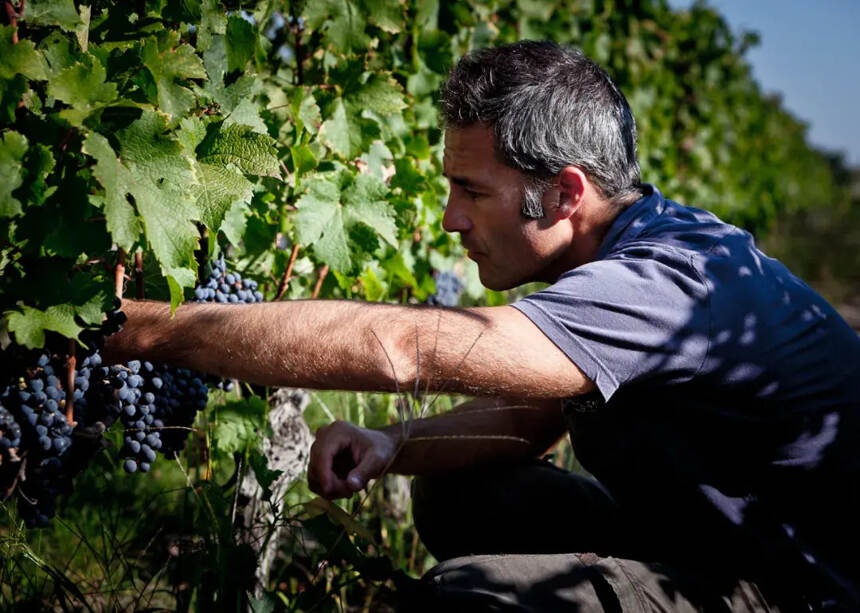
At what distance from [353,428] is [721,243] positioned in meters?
1.03

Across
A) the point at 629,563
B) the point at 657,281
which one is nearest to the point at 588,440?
the point at 629,563

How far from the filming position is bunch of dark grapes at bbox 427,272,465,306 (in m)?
3.52

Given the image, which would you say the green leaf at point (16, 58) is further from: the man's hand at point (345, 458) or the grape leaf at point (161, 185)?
the man's hand at point (345, 458)

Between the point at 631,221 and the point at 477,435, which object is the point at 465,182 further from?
the point at 477,435

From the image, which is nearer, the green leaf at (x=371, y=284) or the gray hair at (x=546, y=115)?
the gray hair at (x=546, y=115)

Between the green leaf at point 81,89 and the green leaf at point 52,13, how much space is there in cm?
11

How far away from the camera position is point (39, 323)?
57.0 inches

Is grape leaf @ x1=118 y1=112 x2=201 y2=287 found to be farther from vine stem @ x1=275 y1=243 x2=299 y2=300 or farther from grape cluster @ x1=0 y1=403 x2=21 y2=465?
vine stem @ x1=275 y1=243 x2=299 y2=300

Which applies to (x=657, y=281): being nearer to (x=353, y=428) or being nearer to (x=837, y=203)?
(x=353, y=428)

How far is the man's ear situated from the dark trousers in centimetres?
80

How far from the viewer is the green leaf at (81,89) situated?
4.50 feet

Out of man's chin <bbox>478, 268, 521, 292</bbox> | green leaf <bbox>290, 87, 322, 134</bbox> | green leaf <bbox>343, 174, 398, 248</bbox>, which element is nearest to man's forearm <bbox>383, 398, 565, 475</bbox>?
man's chin <bbox>478, 268, 521, 292</bbox>

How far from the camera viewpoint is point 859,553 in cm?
201

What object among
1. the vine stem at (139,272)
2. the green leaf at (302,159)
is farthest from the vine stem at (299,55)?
the vine stem at (139,272)
